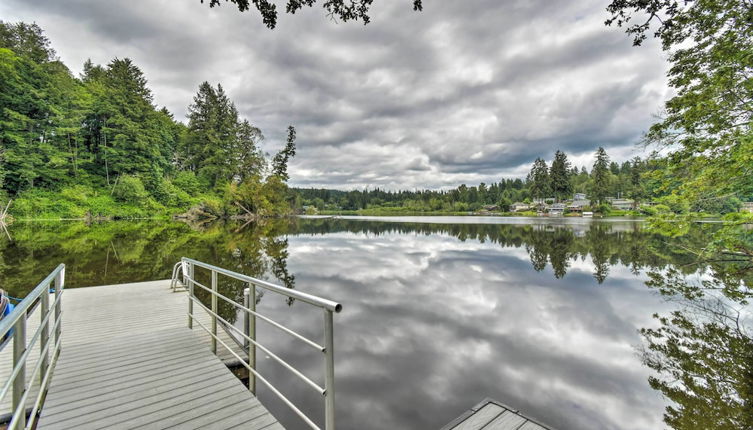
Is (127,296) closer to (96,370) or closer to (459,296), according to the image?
(96,370)

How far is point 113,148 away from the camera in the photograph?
1393 inches

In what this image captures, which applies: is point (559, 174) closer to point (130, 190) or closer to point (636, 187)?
point (636, 187)

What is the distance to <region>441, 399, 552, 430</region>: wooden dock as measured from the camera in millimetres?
2630

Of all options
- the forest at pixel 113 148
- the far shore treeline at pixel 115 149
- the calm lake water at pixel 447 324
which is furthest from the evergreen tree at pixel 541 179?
the calm lake water at pixel 447 324

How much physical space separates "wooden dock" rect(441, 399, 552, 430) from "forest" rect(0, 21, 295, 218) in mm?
39791

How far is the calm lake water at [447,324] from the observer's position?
3.85 meters

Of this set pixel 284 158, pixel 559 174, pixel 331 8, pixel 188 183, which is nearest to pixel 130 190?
pixel 188 183

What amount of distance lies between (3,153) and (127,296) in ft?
112

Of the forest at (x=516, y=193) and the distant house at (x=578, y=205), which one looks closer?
the forest at (x=516, y=193)

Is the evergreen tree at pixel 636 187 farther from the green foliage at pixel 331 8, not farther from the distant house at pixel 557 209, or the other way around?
the green foliage at pixel 331 8

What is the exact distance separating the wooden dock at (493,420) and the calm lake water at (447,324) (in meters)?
0.82

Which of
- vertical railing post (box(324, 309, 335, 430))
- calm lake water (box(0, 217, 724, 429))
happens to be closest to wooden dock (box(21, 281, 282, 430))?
vertical railing post (box(324, 309, 335, 430))

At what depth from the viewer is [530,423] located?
265 cm

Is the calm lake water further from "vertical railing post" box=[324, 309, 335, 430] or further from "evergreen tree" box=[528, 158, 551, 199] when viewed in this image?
"evergreen tree" box=[528, 158, 551, 199]
